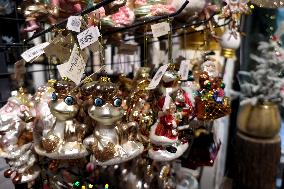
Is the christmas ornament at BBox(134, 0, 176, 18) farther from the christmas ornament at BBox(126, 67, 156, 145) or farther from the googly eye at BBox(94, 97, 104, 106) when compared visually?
the googly eye at BBox(94, 97, 104, 106)

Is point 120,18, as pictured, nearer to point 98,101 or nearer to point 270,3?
point 98,101

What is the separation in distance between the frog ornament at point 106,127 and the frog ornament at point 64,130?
32 millimetres

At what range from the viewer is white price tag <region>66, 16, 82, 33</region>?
1.85ft

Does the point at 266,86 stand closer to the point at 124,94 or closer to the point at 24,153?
the point at 124,94

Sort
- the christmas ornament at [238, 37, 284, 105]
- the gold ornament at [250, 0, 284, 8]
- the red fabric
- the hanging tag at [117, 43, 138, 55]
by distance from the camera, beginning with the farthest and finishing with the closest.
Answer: the christmas ornament at [238, 37, 284, 105] → the hanging tag at [117, 43, 138, 55] → the gold ornament at [250, 0, 284, 8] → the red fabric

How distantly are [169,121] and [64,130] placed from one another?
0.24m

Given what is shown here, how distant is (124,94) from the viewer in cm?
86

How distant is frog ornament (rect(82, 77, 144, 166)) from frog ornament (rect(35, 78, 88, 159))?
0.03m

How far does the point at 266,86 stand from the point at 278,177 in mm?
811

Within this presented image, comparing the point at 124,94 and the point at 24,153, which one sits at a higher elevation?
the point at 124,94

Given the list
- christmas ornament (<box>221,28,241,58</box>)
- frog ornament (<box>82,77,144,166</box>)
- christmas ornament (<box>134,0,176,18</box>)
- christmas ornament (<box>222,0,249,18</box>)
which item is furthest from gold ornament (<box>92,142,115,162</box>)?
christmas ornament (<box>221,28,241,58</box>)

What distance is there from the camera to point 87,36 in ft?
1.89

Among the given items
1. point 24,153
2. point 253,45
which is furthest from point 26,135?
point 253,45

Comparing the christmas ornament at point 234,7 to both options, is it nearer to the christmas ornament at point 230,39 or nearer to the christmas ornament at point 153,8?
the christmas ornament at point 230,39
